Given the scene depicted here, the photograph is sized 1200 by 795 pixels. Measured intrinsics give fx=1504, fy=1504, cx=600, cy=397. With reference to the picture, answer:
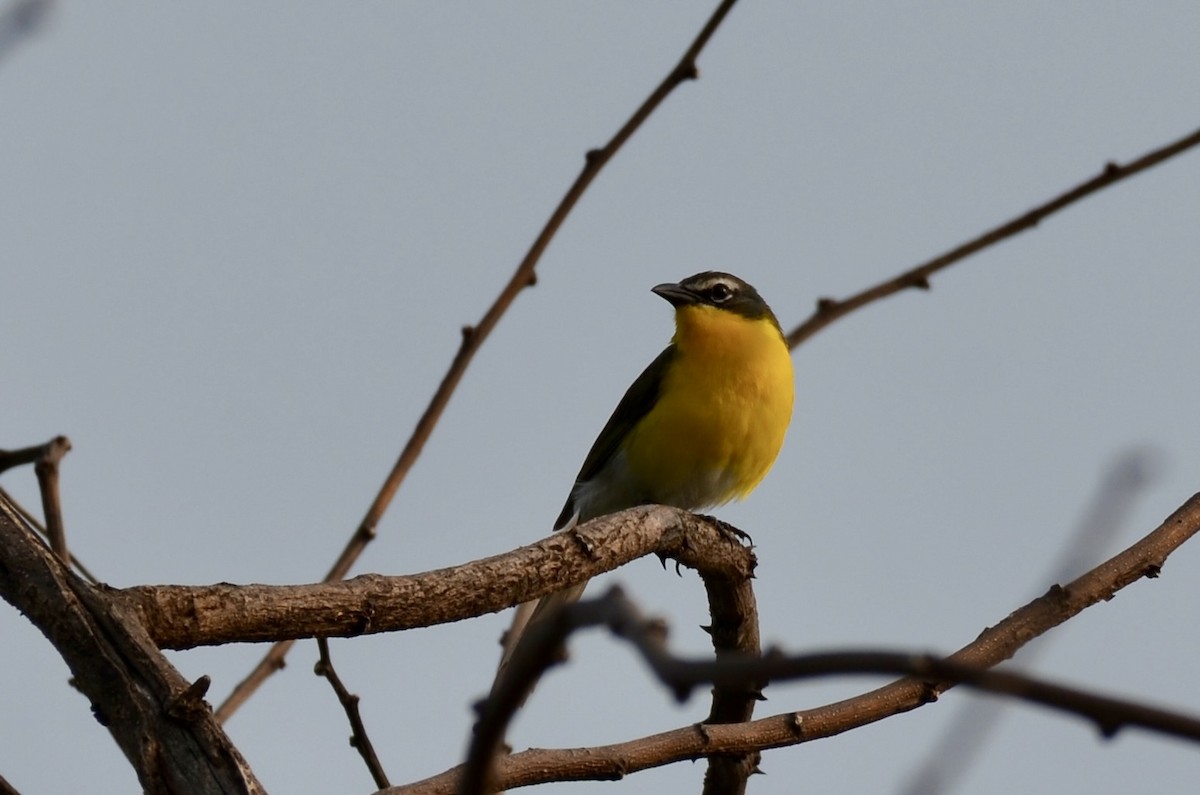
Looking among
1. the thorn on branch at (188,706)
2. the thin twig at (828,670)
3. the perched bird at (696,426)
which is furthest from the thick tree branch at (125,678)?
the perched bird at (696,426)

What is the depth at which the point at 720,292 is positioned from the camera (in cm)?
998

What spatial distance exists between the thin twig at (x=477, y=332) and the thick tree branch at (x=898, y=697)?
1.13 metres

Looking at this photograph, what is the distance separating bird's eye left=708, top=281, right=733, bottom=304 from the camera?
991 cm

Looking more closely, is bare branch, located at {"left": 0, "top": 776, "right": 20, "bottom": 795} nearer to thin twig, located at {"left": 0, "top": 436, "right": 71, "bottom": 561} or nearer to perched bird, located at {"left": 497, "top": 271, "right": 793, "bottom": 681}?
thin twig, located at {"left": 0, "top": 436, "right": 71, "bottom": 561}

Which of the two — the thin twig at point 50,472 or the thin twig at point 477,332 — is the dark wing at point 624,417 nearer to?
the thin twig at point 477,332

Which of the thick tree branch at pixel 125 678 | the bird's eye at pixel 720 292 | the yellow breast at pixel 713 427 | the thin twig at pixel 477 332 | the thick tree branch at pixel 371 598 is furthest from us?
the bird's eye at pixel 720 292

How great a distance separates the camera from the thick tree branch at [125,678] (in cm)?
317

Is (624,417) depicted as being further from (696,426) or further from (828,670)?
(828,670)

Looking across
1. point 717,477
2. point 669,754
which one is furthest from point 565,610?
point 717,477

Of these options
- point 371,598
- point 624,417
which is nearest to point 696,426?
point 624,417

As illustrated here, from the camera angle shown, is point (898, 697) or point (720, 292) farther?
point (720, 292)

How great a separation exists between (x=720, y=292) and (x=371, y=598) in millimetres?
6339

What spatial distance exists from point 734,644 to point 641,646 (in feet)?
16.7

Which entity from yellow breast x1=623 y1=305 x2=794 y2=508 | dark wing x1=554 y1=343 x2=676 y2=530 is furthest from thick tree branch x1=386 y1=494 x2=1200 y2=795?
dark wing x1=554 y1=343 x2=676 y2=530
